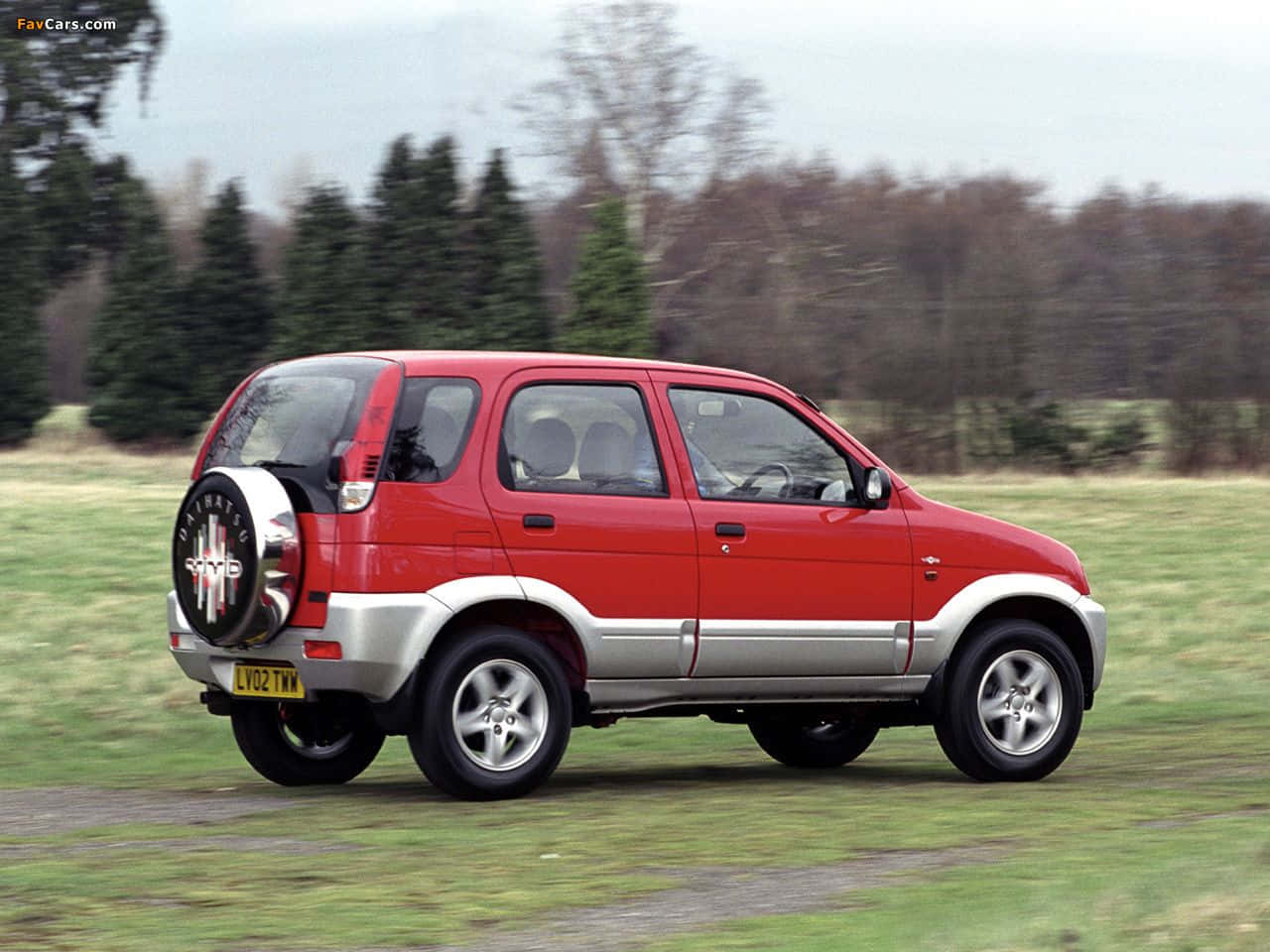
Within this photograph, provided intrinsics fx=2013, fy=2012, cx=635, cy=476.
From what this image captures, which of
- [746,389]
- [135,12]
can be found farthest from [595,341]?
[746,389]

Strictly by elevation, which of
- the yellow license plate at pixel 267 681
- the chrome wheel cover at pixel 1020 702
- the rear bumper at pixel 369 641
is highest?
the rear bumper at pixel 369 641

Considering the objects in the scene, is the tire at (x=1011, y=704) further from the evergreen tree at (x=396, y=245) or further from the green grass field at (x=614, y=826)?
the evergreen tree at (x=396, y=245)

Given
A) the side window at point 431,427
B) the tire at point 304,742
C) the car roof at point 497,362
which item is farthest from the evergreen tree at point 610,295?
the side window at point 431,427

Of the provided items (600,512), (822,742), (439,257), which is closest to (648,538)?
(600,512)

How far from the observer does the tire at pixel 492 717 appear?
838 cm

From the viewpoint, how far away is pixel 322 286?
34.1m

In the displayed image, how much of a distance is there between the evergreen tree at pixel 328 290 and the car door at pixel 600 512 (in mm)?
25229

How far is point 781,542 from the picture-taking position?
9.23 metres

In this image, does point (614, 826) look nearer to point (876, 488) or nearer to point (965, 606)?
point (876, 488)

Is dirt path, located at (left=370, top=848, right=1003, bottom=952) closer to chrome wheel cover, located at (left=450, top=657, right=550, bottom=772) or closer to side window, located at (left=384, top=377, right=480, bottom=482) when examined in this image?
chrome wheel cover, located at (left=450, top=657, right=550, bottom=772)

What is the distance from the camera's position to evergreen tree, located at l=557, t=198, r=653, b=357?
31.3 metres

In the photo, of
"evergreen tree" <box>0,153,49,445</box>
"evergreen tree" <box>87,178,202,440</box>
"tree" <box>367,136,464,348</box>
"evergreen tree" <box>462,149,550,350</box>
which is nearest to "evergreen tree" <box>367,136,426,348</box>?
"tree" <box>367,136,464,348</box>

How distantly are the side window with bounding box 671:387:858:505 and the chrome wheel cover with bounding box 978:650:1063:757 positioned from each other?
1176 millimetres

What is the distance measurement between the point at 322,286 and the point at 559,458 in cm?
2591
